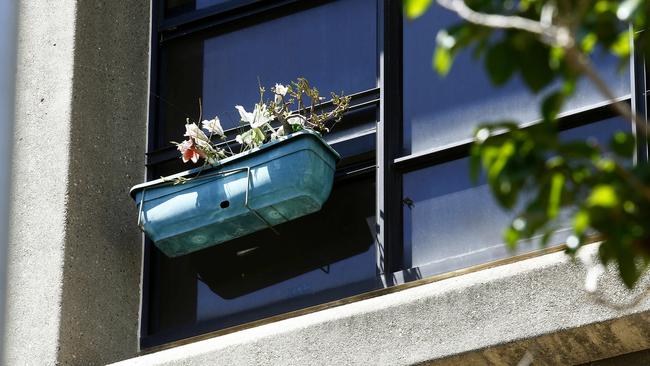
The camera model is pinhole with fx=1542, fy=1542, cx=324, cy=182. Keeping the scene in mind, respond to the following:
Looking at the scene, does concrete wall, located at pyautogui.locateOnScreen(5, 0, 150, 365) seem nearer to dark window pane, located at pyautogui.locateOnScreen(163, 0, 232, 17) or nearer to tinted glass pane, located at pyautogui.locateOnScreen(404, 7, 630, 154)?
dark window pane, located at pyautogui.locateOnScreen(163, 0, 232, 17)

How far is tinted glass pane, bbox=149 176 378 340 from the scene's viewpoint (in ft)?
24.8

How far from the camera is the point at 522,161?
3.32 metres

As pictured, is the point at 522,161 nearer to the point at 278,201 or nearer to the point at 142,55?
the point at 278,201

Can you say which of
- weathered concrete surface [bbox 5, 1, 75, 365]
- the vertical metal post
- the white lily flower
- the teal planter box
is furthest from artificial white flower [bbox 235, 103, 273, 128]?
the vertical metal post

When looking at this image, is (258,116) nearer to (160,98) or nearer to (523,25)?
(160,98)

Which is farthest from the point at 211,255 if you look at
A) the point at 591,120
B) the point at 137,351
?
the point at 591,120

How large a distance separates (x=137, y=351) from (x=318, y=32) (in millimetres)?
1941

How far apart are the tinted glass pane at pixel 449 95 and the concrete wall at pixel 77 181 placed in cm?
166

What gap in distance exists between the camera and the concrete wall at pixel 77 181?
7.73 m

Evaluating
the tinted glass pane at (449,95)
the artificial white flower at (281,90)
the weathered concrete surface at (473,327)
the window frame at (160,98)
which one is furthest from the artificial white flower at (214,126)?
the weathered concrete surface at (473,327)

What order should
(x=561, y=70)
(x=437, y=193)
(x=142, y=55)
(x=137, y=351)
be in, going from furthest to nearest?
1. (x=142, y=55)
2. (x=137, y=351)
3. (x=437, y=193)
4. (x=561, y=70)

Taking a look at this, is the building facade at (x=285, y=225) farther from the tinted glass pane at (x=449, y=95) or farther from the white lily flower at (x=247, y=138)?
the white lily flower at (x=247, y=138)

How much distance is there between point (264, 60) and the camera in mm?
8430

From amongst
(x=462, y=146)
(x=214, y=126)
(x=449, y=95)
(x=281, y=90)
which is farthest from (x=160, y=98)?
(x=462, y=146)
